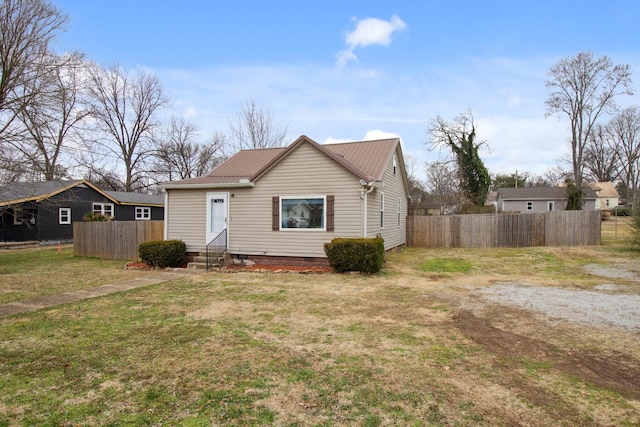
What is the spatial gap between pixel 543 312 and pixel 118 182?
129 ft

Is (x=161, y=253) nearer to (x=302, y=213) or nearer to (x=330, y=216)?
(x=302, y=213)

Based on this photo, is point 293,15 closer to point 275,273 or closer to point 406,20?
point 406,20

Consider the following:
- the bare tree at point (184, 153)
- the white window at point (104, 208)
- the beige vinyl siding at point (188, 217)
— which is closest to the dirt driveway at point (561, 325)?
the beige vinyl siding at point (188, 217)

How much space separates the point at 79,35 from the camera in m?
14.3

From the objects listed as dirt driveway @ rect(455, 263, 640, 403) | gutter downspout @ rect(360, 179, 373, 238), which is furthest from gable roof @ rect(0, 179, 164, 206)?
dirt driveway @ rect(455, 263, 640, 403)

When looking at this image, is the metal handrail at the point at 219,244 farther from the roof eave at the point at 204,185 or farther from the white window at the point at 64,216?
the white window at the point at 64,216

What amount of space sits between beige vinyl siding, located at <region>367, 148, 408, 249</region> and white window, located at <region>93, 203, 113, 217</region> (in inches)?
778

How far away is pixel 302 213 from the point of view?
1201cm

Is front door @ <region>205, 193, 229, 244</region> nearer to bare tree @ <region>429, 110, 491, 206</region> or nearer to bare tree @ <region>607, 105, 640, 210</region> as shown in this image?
bare tree @ <region>429, 110, 491, 206</region>

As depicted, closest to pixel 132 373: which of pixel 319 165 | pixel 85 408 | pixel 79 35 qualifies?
pixel 85 408

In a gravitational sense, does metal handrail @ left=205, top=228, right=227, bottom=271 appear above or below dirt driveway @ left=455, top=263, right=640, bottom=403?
above

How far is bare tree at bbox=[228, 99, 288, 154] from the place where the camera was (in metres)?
29.4

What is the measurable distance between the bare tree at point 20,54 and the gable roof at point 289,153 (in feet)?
17.5

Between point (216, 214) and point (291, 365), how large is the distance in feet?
31.9
